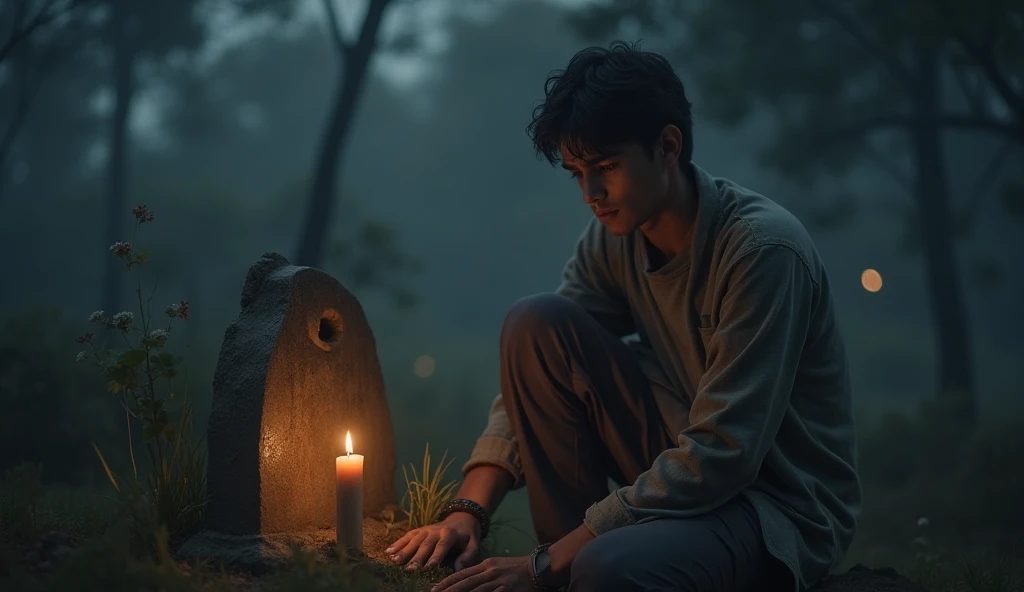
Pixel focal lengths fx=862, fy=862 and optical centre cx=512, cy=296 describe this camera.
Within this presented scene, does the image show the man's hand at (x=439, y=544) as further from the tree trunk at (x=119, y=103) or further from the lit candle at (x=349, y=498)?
the tree trunk at (x=119, y=103)

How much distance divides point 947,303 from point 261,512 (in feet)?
22.3

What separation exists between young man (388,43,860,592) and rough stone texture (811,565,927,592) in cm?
14

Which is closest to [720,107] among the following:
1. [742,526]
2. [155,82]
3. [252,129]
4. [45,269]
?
[742,526]

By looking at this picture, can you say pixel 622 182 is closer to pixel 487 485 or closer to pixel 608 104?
pixel 608 104

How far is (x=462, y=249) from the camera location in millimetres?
29734

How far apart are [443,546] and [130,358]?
3.57 ft

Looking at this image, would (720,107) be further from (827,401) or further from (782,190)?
(782,190)

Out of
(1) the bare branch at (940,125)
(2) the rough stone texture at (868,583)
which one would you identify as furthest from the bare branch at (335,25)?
(2) the rough stone texture at (868,583)

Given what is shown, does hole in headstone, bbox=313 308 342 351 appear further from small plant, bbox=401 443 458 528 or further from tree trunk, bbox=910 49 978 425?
tree trunk, bbox=910 49 978 425

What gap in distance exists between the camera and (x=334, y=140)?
260 inches

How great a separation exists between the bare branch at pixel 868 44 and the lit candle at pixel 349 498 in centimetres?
672

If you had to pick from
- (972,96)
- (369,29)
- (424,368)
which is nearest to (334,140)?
(369,29)

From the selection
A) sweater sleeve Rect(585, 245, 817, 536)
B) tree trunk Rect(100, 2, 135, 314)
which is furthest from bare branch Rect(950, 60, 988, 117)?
tree trunk Rect(100, 2, 135, 314)

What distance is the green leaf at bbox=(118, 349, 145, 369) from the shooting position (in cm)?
256
